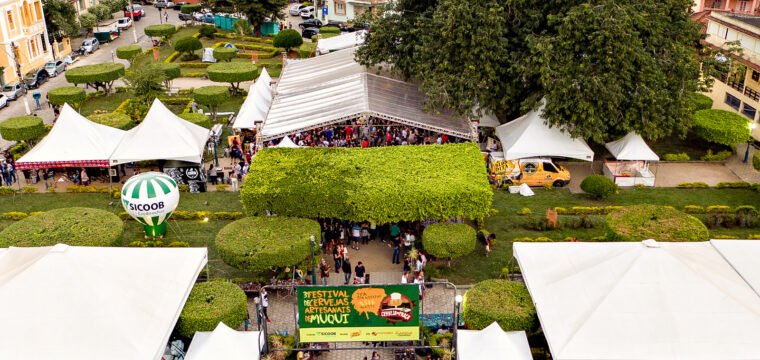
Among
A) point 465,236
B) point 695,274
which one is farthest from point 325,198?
point 695,274

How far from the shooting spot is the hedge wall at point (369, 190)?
2605 centimetres

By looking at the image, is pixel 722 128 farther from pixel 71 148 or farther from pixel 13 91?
pixel 13 91

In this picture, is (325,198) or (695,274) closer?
(695,274)

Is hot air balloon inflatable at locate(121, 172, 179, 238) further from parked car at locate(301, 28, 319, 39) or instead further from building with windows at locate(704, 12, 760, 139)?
parked car at locate(301, 28, 319, 39)

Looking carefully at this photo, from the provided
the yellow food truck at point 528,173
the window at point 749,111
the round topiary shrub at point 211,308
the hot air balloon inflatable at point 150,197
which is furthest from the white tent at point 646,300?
the window at point 749,111

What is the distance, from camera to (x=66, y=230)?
2572cm

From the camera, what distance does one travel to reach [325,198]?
85.8 ft

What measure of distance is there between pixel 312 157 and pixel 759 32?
2515cm

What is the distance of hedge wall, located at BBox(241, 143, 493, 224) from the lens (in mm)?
26047

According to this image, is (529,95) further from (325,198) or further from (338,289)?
(338,289)

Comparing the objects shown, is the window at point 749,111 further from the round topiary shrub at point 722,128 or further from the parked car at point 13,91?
the parked car at point 13,91

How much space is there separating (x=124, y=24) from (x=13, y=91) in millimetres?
24459

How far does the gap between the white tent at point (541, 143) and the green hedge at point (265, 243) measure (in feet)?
39.2

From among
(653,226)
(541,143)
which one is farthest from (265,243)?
Result: (541,143)
